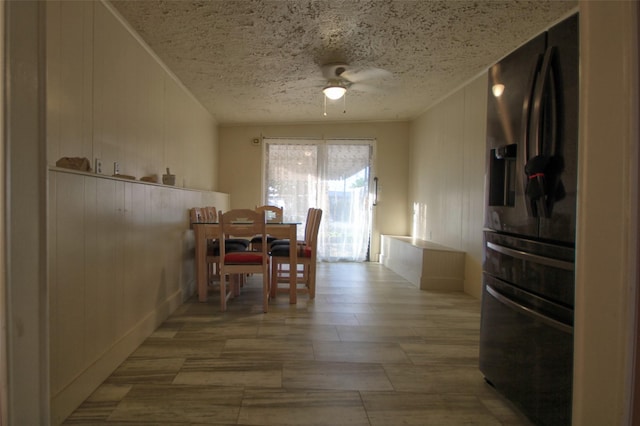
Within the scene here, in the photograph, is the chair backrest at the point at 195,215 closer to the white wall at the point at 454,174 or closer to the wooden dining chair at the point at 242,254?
the wooden dining chair at the point at 242,254

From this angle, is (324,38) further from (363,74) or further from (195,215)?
(195,215)

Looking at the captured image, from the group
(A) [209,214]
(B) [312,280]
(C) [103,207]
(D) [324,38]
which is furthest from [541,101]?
(A) [209,214]

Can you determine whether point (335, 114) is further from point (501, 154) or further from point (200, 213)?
point (501, 154)

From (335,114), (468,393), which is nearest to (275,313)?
(468,393)

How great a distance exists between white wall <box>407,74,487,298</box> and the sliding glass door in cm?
89

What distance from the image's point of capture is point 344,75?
3.29 m

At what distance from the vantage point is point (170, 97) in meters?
3.18

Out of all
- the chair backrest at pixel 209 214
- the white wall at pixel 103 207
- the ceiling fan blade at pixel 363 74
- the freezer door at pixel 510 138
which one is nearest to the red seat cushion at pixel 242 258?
the white wall at pixel 103 207

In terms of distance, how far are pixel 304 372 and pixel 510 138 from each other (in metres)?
1.62

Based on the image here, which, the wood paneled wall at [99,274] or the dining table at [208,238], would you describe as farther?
the dining table at [208,238]

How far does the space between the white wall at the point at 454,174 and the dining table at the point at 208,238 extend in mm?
1909

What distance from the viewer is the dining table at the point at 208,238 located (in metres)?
3.03

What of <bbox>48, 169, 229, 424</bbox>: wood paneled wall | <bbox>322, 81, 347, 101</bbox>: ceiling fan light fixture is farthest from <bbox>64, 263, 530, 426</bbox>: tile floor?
<bbox>322, 81, 347, 101</bbox>: ceiling fan light fixture

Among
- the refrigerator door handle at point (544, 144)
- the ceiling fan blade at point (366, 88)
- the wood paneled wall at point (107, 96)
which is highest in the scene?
the ceiling fan blade at point (366, 88)
